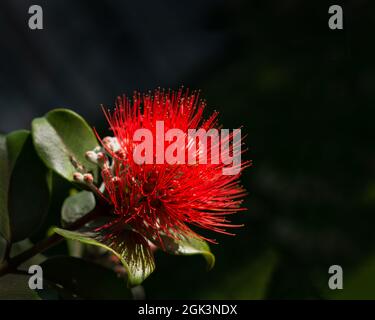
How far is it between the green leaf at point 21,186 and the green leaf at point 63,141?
1.5 inches

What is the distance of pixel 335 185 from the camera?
1534mm

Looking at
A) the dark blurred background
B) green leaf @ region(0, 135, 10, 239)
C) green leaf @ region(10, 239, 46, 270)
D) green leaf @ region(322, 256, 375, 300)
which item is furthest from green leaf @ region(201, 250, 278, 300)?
green leaf @ region(0, 135, 10, 239)

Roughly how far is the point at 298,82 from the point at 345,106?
0.65 ft

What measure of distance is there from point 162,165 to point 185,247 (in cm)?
11

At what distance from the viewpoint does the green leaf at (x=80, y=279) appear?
0.71 meters

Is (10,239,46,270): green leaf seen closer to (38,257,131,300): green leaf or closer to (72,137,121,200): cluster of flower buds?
(38,257,131,300): green leaf

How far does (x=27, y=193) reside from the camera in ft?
2.42

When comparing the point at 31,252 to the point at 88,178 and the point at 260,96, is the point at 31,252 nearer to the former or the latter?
the point at 88,178

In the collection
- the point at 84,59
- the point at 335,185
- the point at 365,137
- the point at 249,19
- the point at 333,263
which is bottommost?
the point at 333,263

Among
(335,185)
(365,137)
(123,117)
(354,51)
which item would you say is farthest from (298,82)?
(123,117)

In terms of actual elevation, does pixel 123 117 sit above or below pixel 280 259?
above

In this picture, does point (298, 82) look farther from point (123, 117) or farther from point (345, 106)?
point (123, 117)

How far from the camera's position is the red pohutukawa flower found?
0.67 meters
